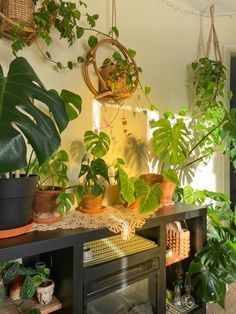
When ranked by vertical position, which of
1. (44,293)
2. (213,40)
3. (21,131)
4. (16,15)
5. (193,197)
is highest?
(213,40)

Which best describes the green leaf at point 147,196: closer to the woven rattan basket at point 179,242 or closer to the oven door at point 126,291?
the oven door at point 126,291

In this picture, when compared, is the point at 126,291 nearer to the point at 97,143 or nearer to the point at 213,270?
the point at 213,270

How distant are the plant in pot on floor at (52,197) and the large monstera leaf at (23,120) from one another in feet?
1.30

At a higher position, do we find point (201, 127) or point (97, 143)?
point (201, 127)

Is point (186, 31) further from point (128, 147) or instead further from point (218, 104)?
point (128, 147)

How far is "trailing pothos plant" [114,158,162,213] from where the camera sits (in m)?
1.33

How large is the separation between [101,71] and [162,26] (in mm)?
801

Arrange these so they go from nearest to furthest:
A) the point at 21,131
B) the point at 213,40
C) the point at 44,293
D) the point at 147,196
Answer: the point at 21,131 < the point at 44,293 < the point at 147,196 < the point at 213,40

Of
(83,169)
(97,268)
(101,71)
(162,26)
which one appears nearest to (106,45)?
(101,71)

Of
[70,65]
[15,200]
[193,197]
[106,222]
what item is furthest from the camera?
[193,197]

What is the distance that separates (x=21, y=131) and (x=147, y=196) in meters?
0.87

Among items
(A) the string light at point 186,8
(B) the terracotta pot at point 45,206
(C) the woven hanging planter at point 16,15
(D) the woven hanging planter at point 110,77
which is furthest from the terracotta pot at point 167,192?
(A) the string light at point 186,8

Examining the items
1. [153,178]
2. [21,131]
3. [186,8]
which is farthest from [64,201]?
[186,8]

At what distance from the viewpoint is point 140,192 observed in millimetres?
1390
